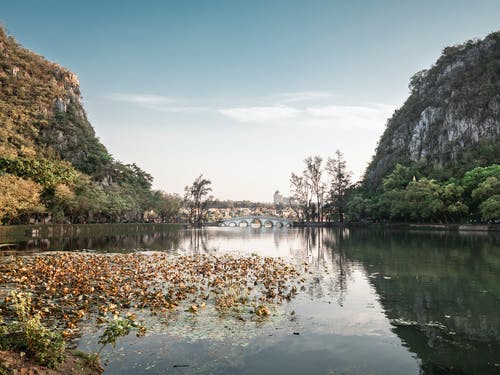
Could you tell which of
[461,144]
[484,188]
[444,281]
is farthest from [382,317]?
[461,144]

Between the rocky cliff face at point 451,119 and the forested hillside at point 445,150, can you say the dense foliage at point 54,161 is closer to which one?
the forested hillside at point 445,150

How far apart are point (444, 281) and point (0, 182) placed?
190ft

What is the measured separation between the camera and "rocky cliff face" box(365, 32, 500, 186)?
133625 millimetres

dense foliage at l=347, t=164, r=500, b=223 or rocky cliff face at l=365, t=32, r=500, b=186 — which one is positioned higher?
rocky cliff face at l=365, t=32, r=500, b=186

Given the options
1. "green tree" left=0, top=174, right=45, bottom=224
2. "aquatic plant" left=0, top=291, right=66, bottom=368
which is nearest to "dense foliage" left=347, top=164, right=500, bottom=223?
"green tree" left=0, top=174, right=45, bottom=224

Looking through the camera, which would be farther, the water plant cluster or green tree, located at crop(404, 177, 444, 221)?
green tree, located at crop(404, 177, 444, 221)

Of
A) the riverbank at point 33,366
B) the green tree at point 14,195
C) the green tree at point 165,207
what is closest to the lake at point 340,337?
the riverbank at point 33,366

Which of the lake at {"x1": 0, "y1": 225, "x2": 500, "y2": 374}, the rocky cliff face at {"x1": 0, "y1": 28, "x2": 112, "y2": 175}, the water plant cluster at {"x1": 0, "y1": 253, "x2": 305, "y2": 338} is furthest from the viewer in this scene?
the rocky cliff face at {"x1": 0, "y1": 28, "x2": 112, "y2": 175}

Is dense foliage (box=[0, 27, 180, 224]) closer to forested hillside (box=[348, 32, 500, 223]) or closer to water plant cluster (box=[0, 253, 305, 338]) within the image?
water plant cluster (box=[0, 253, 305, 338])

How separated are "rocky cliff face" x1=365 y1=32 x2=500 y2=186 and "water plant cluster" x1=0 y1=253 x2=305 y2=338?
370 ft

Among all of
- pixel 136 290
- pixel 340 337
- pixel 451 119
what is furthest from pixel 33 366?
pixel 451 119

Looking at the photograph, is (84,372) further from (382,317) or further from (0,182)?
(0,182)

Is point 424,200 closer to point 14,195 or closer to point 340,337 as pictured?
point 14,195

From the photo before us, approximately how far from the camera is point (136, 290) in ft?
60.2
